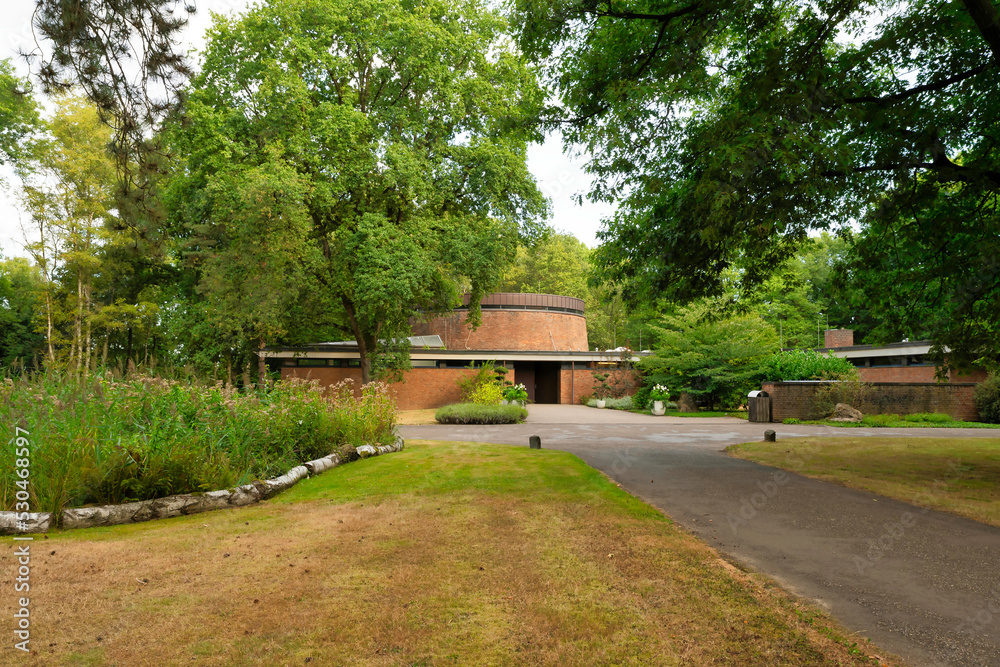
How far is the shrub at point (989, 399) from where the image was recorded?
72.8ft

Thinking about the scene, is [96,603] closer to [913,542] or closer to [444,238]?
[913,542]

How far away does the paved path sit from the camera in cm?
348

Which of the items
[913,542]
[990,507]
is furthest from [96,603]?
[990,507]

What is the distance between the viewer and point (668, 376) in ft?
92.0

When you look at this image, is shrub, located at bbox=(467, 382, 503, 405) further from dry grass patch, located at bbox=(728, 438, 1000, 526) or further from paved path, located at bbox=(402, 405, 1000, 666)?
paved path, located at bbox=(402, 405, 1000, 666)

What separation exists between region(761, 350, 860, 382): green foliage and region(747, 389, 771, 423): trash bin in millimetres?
3981

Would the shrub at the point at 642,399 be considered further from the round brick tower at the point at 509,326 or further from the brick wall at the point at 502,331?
the brick wall at the point at 502,331

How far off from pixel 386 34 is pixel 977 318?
738 inches

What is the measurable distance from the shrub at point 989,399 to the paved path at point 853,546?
60.3 ft

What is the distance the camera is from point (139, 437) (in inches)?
257

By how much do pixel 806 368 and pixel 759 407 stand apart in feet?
15.8

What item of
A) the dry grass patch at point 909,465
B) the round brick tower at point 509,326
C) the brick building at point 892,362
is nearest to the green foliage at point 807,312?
the brick building at point 892,362

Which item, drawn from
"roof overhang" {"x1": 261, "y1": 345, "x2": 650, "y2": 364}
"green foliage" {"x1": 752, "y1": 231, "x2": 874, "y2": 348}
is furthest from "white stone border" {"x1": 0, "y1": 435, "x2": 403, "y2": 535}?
"green foliage" {"x1": 752, "y1": 231, "x2": 874, "y2": 348}

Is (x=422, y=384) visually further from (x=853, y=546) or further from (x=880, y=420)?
(x=853, y=546)
